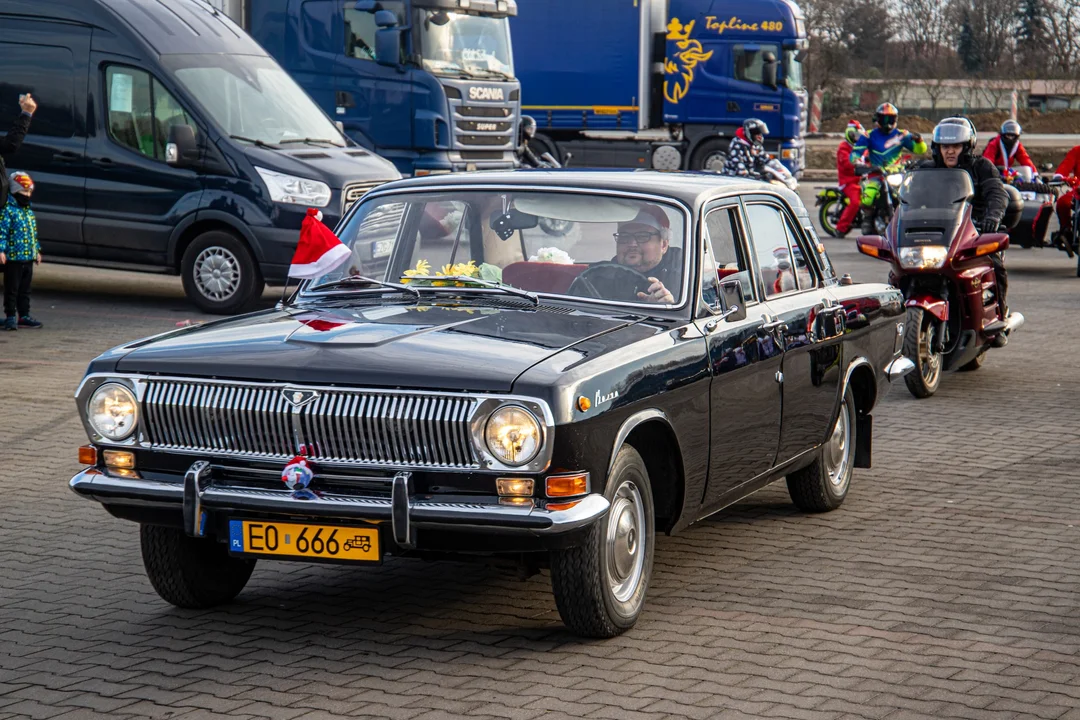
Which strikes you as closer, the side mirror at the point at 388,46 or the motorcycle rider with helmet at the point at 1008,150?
the motorcycle rider with helmet at the point at 1008,150

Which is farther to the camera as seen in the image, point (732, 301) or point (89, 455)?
point (732, 301)

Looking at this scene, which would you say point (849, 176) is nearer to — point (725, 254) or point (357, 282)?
point (725, 254)

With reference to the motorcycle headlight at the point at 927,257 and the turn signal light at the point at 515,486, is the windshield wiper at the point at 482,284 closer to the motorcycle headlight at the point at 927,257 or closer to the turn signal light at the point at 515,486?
the turn signal light at the point at 515,486

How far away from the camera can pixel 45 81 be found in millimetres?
16297

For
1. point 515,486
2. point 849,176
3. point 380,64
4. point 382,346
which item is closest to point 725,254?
point 382,346

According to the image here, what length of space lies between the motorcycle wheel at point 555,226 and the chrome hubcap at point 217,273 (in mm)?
9567

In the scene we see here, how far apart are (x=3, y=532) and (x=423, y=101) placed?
1522 cm

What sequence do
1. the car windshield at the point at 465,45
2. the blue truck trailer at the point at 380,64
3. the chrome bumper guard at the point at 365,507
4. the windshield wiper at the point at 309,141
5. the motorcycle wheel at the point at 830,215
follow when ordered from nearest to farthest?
the chrome bumper guard at the point at 365,507
the windshield wiper at the point at 309,141
the blue truck trailer at the point at 380,64
the car windshield at the point at 465,45
the motorcycle wheel at the point at 830,215

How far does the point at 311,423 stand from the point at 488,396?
0.64 m

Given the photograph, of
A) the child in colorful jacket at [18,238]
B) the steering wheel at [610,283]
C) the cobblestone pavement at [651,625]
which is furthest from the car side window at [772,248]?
the child in colorful jacket at [18,238]

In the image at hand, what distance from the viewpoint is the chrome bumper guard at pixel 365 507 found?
17.2 feet

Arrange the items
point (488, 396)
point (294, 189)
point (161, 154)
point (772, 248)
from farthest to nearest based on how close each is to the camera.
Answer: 1. point (161, 154)
2. point (294, 189)
3. point (772, 248)
4. point (488, 396)

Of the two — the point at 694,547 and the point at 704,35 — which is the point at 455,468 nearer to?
the point at 694,547

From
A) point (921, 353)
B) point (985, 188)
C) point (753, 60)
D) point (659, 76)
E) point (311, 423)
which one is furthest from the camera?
point (659, 76)
